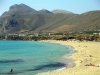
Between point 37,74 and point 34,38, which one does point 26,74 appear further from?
point 34,38

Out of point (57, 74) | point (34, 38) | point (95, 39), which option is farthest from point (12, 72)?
point (34, 38)

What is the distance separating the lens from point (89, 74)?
28.0 meters

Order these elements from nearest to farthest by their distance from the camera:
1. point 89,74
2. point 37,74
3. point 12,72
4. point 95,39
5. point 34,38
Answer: point 89,74
point 37,74
point 12,72
point 95,39
point 34,38

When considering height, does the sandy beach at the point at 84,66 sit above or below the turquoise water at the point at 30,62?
above

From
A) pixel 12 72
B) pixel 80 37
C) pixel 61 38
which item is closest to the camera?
pixel 12 72

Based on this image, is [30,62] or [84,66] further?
[30,62]

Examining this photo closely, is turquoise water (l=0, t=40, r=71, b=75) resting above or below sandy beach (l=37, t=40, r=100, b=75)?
below

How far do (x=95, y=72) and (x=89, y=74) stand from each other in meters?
1.55

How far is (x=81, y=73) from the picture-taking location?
29.0m

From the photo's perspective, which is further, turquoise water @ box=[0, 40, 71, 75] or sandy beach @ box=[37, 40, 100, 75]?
turquoise water @ box=[0, 40, 71, 75]

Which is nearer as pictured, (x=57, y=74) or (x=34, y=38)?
(x=57, y=74)

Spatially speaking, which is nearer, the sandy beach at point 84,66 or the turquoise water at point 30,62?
the sandy beach at point 84,66

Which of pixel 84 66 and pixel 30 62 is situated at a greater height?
pixel 84 66

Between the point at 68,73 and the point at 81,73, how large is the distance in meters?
1.79
